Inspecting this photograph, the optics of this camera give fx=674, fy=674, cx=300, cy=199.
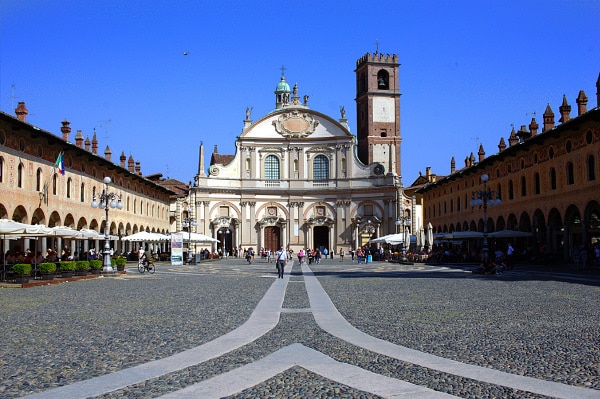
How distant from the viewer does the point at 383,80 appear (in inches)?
3290

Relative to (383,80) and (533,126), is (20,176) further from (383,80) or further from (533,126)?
(383,80)

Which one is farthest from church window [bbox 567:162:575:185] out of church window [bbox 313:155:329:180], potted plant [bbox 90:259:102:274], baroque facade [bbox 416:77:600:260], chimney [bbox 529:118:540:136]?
church window [bbox 313:155:329:180]

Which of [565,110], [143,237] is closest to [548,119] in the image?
[565,110]

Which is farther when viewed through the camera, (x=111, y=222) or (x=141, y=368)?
(x=111, y=222)

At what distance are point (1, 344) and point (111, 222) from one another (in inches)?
1756

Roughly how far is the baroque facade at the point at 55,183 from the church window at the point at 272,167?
19.6m

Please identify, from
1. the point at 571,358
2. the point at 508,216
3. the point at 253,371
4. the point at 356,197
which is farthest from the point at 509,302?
the point at 356,197

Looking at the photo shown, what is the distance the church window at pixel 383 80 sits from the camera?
83062mm

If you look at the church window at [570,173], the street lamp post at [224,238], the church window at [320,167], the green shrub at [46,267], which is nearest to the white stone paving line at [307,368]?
the green shrub at [46,267]

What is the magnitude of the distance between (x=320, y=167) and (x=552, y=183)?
40823 millimetres

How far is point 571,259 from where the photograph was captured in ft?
127

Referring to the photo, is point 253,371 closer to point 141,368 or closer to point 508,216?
point 141,368

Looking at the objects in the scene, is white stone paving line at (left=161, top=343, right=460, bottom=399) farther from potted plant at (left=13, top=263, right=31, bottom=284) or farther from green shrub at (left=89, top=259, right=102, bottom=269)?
green shrub at (left=89, top=259, right=102, bottom=269)

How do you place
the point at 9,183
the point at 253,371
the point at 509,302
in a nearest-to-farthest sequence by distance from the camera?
the point at 253,371, the point at 509,302, the point at 9,183
